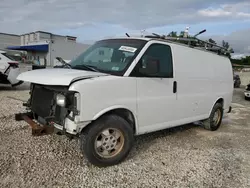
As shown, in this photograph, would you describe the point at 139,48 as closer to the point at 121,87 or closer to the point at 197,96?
the point at 121,87

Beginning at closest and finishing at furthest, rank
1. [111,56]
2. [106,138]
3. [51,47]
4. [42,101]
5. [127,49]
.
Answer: [106,138] → [42,101] → [127,49] → [111,56] → [51,47]

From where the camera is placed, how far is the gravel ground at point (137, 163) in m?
3.40

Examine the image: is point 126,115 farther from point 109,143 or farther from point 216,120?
point 216,120

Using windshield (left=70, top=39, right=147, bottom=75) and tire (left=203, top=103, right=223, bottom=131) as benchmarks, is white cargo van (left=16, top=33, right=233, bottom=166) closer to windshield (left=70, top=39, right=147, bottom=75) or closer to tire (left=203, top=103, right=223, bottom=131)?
windshield (left=70, top=39, right=147, bottom=75)

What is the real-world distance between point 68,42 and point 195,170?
102ft

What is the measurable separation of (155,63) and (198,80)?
178cm

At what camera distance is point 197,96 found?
18.0 feet

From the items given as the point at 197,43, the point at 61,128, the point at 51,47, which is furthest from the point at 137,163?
→ the point at 51,47

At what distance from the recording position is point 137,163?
4.02 metres

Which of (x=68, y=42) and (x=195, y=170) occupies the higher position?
(x=68, y=42)

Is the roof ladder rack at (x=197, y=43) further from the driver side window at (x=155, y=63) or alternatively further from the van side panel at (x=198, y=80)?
the driver side window at (x=155, y=63)

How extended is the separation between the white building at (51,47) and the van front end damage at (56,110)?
27.3 m

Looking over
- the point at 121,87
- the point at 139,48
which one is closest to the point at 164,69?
the point at 139,48

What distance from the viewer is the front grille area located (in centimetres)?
379
